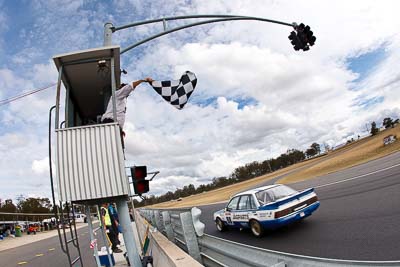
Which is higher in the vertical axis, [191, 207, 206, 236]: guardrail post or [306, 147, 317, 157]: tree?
[306, 147, 317, 157]: tree

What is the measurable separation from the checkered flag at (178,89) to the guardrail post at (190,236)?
2142mm

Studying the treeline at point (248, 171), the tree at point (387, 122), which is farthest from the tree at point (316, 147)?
the tree at point (387, 122)

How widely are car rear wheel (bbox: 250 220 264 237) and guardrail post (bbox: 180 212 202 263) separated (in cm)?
395

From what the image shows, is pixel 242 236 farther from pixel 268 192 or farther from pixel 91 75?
pixel 91 75

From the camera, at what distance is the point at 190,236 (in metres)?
5.96

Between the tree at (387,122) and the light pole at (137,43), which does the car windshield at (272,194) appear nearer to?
the light pole at (137,43)

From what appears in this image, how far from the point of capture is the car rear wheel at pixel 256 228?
935cm

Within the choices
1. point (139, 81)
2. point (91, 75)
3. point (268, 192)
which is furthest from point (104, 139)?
point (268, 192)

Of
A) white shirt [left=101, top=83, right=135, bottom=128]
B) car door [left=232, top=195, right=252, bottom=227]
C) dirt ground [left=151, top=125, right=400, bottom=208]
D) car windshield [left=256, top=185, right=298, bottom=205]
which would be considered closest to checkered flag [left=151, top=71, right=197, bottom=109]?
white shirt [left=101, top=83, right=135, bottom=128]

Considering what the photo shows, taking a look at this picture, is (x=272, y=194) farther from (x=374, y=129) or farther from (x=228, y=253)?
(x=374, y=129)

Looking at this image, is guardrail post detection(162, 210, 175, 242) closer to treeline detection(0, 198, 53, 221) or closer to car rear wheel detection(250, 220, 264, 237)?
car rear wheel detection(250, 220, 264, 237)

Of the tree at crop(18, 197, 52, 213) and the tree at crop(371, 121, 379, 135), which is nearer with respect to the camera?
the tree at crop(18, 197, 52, 213)

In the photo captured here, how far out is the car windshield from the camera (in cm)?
959

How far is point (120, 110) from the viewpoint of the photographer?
17.5ft
